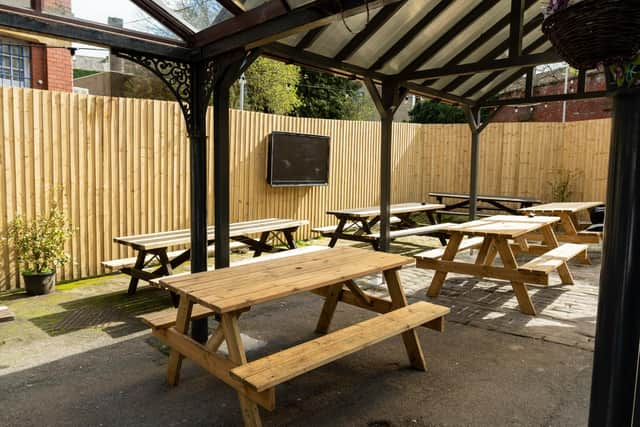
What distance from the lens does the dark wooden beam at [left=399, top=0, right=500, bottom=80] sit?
5512mm

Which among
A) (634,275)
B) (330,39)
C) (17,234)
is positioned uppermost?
(330,39)

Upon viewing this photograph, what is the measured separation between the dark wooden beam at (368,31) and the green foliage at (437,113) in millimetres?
13837

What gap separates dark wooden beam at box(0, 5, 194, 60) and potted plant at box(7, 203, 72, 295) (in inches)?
118

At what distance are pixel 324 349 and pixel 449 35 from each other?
179 inches

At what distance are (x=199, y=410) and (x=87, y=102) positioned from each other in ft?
14.8

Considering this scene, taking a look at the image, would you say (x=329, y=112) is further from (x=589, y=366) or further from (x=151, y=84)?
(x=589, y=366)

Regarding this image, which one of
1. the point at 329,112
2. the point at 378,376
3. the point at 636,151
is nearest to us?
the point at 636,151

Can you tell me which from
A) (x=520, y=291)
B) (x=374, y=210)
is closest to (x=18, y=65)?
(x=374, y=210)

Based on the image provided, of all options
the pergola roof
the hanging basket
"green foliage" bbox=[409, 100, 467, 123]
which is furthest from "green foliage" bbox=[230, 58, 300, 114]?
the hanging basket

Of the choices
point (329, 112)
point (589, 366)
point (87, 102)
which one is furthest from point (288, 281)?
point (329, 112)

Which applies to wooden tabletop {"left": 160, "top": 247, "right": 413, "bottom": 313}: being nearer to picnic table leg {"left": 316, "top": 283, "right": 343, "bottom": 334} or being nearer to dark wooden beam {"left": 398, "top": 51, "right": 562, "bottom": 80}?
picnic table leg {"left": 316, "top": 283, "right": 343, "bottom": 334}

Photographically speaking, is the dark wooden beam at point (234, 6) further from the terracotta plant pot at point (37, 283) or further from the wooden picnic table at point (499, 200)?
the wooden picnic table at point (499, 200)

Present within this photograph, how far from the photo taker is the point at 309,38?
180 inches

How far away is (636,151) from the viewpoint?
1377 mm
